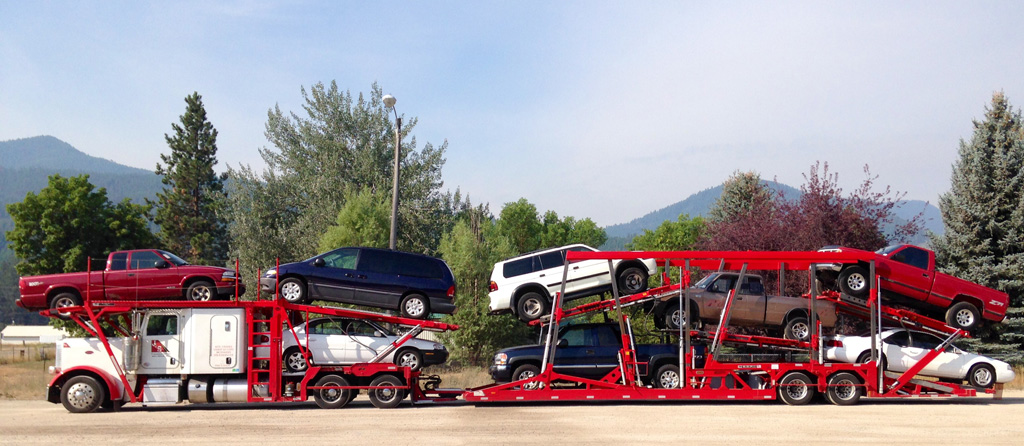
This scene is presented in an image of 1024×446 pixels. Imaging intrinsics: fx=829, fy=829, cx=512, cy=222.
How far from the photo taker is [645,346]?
54.8 feet

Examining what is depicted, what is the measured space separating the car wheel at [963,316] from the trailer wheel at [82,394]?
16807 mm

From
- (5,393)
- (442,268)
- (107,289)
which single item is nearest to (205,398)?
(107,289)

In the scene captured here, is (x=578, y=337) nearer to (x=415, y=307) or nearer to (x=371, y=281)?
(x=415, y=307)

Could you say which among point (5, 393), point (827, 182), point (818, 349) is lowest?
point (5, 393)

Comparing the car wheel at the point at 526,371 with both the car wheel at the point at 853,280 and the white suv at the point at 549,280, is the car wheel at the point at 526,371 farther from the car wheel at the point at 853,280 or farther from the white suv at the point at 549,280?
the car wheel at the point at 853,280

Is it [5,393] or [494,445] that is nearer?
[494,445]

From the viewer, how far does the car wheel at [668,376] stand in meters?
16.4

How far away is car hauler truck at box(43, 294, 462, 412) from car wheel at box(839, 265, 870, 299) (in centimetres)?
893

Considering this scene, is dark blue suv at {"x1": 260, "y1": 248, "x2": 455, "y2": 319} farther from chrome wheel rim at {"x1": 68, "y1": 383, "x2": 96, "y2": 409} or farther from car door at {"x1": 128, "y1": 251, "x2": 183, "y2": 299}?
chrome wheel rim at {"x1": 68, "y1": 383, "x2": 96, "y2": 409}

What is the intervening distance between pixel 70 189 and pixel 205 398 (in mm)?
35717

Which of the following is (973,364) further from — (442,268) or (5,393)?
(5,393)

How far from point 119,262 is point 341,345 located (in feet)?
15.3

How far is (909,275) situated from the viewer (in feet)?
55.6

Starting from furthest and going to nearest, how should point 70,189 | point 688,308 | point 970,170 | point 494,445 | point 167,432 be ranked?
point 70,189 → point 970,170 → point 688,308 → point 167,432 → point 494,445
